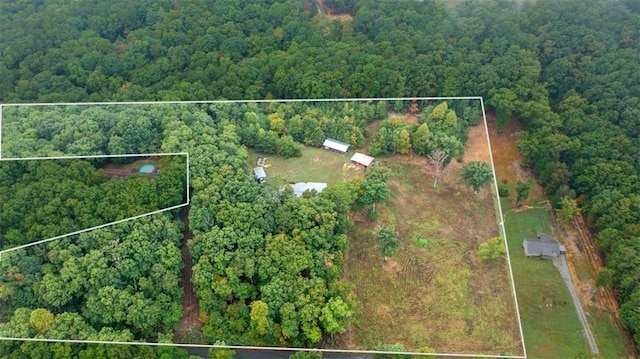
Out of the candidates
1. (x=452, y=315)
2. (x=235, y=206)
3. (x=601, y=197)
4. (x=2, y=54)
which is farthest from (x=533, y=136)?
(x=2, y=54)

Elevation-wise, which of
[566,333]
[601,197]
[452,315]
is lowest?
[566,333]

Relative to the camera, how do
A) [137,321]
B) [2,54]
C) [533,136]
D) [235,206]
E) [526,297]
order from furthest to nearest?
[2,54]
[533,136]
[526,297]
[235,206]
[137,321]

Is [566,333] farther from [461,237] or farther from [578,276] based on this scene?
[461,237]

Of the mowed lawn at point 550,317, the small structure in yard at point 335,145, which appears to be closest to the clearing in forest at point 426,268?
the small structure in yard at point 335,145

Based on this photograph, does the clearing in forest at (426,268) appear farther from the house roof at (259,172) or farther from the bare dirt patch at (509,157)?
the bare dirt patch at (509,157)

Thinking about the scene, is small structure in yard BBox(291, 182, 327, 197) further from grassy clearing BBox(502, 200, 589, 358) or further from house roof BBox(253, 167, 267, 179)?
grassy clearing BBox(502, 200, 589, 358)

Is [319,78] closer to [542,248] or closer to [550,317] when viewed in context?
[542,248]
